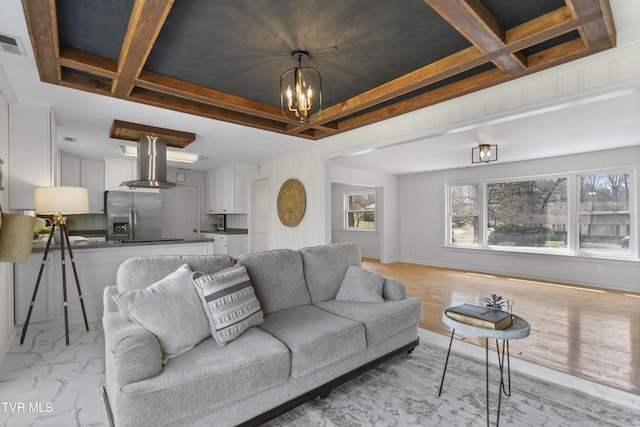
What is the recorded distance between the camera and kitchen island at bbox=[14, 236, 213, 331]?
10.3 feet

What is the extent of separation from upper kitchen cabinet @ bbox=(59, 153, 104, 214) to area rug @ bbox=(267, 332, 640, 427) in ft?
19.5

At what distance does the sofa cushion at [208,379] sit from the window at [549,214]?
6.23 metres

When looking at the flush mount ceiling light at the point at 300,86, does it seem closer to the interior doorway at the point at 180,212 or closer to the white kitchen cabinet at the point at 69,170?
the white kitchen cabinet at the point at 69,170

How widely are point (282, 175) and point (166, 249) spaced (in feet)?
7.67

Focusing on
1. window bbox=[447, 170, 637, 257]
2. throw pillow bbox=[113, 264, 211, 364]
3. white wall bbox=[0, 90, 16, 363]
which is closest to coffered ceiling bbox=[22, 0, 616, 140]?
white wall bbox=[0, 90, 16, 363]

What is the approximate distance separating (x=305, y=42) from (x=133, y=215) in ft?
17.6

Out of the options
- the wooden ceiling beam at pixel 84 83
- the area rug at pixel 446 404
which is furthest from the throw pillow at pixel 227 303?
the wooden ceiling beam at pixel 84 83

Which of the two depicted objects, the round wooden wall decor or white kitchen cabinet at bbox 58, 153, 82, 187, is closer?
the round wooden wall decor

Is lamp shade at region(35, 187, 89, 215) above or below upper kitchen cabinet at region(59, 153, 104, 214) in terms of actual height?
below

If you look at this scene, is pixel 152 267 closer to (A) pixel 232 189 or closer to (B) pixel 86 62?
(B) pixel 86 62

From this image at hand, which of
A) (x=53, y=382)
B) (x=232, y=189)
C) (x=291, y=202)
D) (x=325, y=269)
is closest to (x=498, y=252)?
(x=291, y=202)

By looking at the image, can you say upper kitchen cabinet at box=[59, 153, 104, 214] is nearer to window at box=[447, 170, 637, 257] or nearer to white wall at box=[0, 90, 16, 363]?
white wall at box=[0, 90, 16, 363]

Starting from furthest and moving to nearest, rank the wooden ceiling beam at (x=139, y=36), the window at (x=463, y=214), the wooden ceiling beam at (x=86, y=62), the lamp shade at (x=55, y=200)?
the window at (x=463, y=214)
the lamp shade at (x=55, y=200)
the wooden ceiling beam at (x=86, y=62)
the wooden ceiling beam at (x=139, y=36)

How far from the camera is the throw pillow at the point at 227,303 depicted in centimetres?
183
